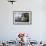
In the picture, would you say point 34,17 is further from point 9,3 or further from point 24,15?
A: point 9,3

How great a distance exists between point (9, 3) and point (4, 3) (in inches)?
8.4

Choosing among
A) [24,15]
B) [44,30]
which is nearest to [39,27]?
[44,30]

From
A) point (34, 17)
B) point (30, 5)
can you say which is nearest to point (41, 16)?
point (34, 17)

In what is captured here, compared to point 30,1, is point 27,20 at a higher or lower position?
lower

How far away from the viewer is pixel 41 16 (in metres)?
5.81

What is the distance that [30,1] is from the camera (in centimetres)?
574

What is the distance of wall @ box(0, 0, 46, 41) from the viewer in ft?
18.8

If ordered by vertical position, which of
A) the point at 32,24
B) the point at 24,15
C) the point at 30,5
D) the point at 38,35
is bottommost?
the point at 38,35

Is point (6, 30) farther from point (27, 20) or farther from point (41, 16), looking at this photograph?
point (41, 16)

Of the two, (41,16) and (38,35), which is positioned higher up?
(41,16)

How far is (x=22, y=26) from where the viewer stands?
5.79 meters

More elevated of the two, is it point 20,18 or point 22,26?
point 20,18

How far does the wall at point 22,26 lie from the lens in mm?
5742

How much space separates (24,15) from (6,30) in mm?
1000
